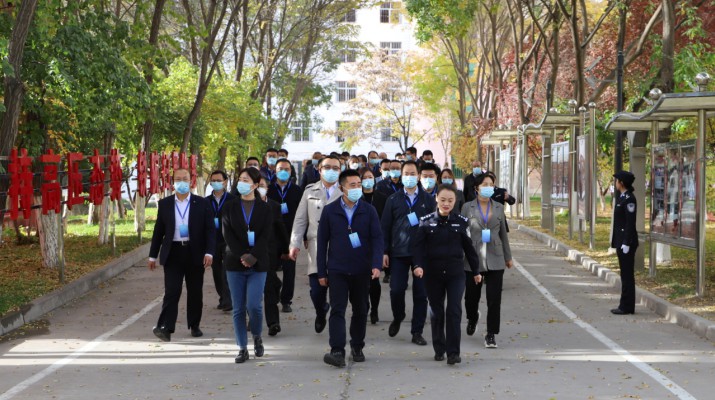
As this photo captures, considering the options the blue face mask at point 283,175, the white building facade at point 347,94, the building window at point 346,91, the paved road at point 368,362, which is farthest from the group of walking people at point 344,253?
the building window at point 346,91

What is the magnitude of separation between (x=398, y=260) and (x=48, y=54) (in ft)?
27.8

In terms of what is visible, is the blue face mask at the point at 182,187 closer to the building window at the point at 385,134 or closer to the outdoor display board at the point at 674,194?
the outdoor display board at the point at 674,194

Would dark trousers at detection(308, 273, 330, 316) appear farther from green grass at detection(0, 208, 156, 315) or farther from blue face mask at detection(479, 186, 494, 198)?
green grass at detection(0, 208, 156, 315)

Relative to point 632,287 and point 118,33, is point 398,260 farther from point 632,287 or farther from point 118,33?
point 118,33

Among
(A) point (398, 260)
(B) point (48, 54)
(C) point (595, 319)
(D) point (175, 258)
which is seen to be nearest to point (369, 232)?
(A) point (398, 260)

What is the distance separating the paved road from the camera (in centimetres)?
867

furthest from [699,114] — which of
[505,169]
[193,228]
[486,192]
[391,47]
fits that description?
[391,47]

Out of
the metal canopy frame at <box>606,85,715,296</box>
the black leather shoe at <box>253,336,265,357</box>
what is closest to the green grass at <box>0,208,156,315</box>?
the black leather shoe at <box>253,336,265,357</box>

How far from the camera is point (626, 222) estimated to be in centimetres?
1370

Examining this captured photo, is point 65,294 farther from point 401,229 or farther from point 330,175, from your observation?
point 401,229

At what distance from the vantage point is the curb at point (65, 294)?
12545 mm

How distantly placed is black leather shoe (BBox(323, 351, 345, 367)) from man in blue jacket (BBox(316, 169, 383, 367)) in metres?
0.14

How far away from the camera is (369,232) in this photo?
10.1 metres

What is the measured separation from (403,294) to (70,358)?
340 centimetres
